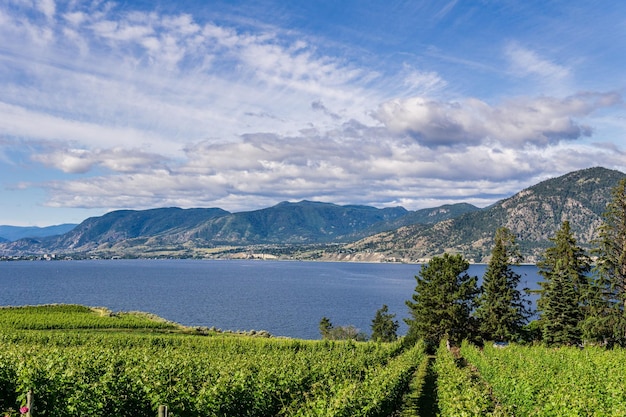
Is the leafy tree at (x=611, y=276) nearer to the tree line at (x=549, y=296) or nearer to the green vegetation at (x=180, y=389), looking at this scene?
the tree line at (x=549, y=296)

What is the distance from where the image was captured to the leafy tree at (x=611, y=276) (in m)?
43.2

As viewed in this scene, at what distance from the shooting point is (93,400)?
1326cm

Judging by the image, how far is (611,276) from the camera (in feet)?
145

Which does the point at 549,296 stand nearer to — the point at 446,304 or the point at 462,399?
the point at 446,304

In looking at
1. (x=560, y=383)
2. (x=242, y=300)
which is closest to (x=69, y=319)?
(x=560, y=383)

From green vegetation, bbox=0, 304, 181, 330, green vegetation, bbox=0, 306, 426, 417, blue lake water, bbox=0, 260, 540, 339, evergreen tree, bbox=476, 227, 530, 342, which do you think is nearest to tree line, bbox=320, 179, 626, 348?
evergreen tree, bbox=476, 227, 530, 342

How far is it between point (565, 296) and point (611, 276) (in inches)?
219

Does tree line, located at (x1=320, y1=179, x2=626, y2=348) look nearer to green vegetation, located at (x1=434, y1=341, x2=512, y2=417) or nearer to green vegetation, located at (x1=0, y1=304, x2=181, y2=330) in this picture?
green vegetation, located at (x1=434, y1=341, x2=512, y2=417)

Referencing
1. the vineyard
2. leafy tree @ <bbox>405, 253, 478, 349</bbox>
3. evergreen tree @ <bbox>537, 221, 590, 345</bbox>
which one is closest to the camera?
the vineyard

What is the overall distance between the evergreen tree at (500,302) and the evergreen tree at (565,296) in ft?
13.3

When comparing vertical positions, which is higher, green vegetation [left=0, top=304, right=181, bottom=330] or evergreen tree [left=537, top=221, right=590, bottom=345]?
evergreen tree [left=537, top=221, right=590, bottom=345]

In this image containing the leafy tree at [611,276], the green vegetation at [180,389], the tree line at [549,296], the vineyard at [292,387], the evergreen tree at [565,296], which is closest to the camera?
the green vegetation at [180,389]

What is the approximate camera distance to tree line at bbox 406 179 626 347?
44.0 metres

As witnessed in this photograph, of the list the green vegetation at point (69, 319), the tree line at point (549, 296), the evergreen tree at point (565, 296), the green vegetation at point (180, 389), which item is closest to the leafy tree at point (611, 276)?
the tree line at point (549, 296)
